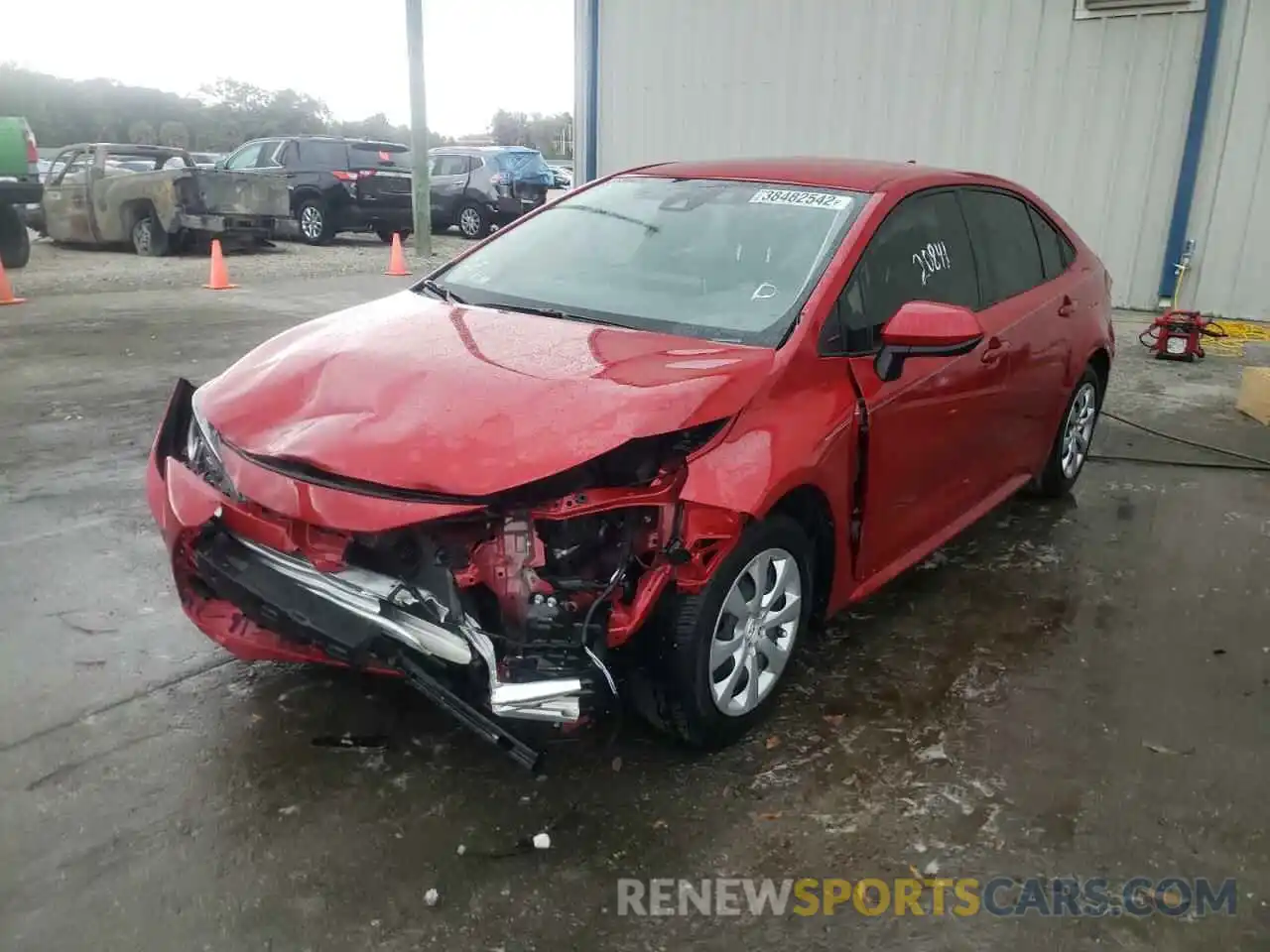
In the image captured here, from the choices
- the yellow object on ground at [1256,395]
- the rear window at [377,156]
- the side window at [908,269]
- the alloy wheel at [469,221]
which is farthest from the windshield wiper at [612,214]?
the alloy wheel at [469,221]

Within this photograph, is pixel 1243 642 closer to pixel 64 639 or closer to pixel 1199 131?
pixel 64 639

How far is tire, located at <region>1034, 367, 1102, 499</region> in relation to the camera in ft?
16.2

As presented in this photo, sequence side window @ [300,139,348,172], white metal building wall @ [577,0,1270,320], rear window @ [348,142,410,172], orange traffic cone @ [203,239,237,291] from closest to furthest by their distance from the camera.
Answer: white metal building wall @ [577,0,1270,320] → orange traffic cone @ [203,239,237,291] → side window @ [300,139,348,172] → rear window @ [348,142,410,172]

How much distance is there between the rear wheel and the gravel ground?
1.41 metres

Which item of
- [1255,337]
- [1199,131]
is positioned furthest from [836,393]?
[1199,131]

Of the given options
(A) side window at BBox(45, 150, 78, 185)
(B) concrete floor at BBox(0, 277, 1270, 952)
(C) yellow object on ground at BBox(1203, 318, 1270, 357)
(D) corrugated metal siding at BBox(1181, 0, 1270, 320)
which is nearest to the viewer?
(B) concrete floor at BBox(0, 277, 1270, 952)

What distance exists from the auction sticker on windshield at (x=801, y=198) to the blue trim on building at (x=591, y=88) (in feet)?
32.9

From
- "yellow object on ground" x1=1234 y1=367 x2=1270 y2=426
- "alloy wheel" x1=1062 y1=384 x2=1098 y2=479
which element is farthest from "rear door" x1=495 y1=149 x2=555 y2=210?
"alloy wheel" x1=1062 y1=384 x2=1098 y2=479

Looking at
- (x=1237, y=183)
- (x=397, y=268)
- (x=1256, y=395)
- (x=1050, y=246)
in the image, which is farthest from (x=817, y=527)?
(x=397, y=268)

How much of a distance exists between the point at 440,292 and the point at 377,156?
47.4ft

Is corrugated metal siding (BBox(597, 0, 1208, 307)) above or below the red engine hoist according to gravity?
above

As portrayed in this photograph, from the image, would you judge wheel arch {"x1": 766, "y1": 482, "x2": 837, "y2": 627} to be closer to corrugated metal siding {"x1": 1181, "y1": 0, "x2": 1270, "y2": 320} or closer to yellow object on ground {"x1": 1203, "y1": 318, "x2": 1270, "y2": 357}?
yellow object on ground {"x1": 1203, "y1": 318, "x2": 1270, "y2": 357}

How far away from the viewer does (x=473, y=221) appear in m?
18.7

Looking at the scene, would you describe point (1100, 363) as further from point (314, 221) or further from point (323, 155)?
point (314, 221)
